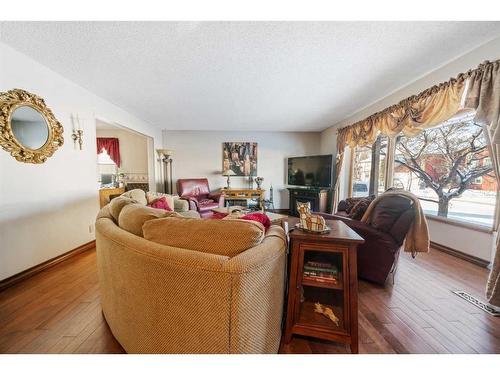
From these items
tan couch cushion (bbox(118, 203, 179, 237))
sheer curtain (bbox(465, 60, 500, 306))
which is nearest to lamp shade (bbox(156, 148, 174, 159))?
tan couch cushion (bbox(118, 203, 179, 237))

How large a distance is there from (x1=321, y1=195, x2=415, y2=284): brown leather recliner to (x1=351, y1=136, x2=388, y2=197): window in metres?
1.75

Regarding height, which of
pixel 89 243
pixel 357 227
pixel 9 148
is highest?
pixel 9 148

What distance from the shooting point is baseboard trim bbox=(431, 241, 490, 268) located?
209cm

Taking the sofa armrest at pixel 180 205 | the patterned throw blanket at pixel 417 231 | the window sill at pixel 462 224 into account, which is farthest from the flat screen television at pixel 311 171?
the sofa armrest at pixel 180 205

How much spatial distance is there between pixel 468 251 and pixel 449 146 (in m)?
1.38

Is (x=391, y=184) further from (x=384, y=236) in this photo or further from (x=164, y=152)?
(x=164, y=152)

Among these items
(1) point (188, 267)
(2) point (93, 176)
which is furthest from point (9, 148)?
(1) point (188, 267)

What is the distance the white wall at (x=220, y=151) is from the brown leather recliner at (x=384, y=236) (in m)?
3.44

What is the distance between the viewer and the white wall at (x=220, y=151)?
4996 mm

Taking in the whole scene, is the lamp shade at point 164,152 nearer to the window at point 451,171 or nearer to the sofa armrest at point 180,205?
the sofa armrest at point 180,205

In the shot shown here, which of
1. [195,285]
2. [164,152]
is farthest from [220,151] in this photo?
[195,285]

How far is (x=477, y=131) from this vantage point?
88.5 inches
